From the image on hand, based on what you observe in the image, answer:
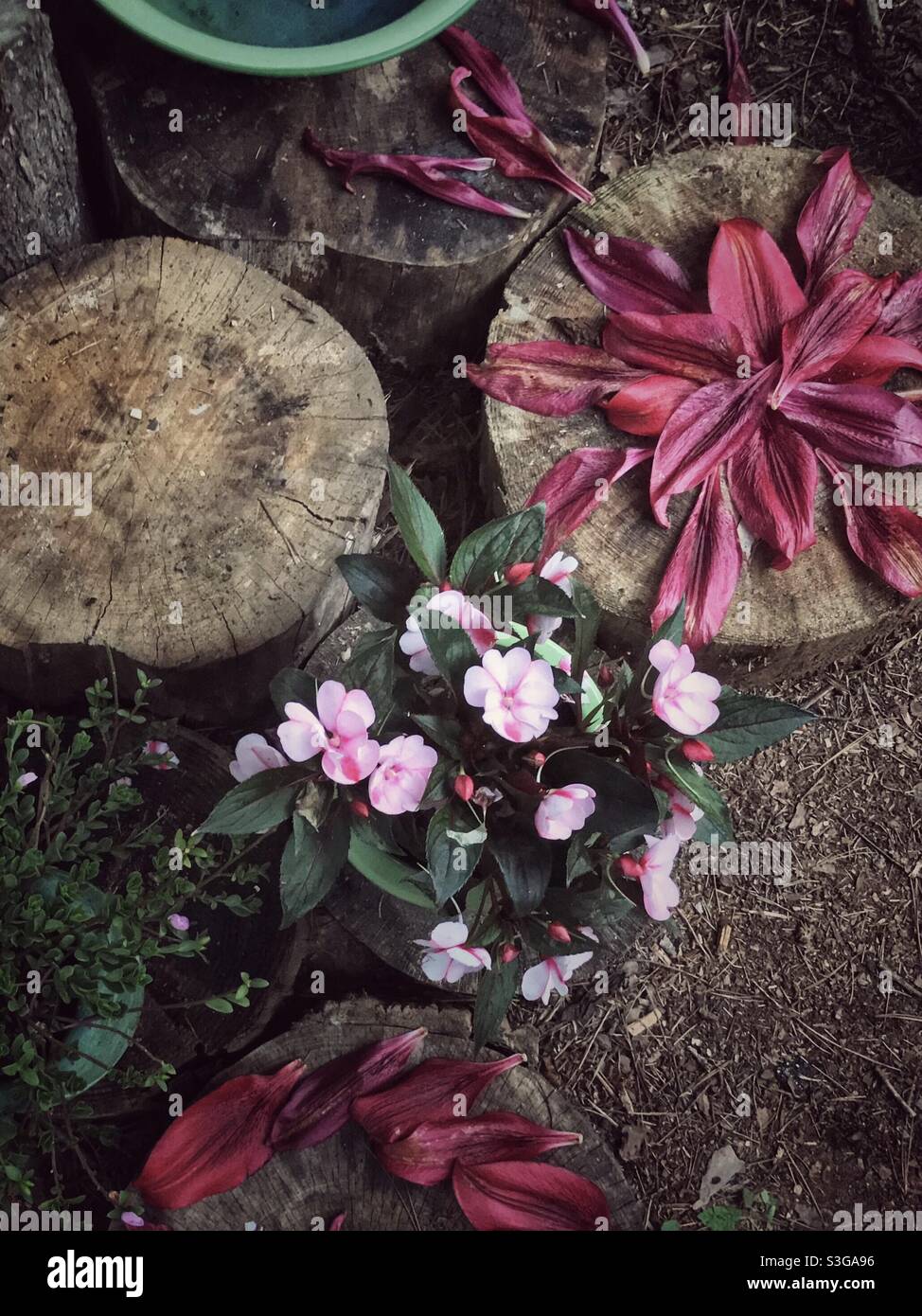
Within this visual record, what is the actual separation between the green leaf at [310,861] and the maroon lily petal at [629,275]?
2.91ft

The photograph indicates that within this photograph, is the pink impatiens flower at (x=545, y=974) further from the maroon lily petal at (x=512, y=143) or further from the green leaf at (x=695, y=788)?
the maroon lily petal at (x=512, y=143)

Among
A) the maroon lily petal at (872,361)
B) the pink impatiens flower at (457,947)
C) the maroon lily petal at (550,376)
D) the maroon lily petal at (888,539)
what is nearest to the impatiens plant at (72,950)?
the pink impatiens flower at (457,947)

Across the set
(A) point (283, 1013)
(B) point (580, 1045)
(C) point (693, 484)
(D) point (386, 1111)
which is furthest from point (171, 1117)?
(C) point (693, 484)

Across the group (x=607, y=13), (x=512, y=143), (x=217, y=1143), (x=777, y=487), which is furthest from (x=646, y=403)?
(x=217, y=1143)

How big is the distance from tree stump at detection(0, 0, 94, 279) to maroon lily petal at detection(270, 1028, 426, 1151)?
109cm

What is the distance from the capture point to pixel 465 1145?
133cm

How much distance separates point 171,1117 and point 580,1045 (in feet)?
1.84

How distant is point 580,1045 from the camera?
65.1 inches

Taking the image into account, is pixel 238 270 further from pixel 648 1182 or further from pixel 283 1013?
pixel 648 1182

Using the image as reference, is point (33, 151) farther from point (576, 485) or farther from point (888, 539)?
point (888, 539)

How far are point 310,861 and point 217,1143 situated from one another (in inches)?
17.1

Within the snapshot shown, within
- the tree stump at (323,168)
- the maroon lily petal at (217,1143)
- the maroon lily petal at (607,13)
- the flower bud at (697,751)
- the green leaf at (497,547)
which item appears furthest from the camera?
the maroon lily petal at (607,13)

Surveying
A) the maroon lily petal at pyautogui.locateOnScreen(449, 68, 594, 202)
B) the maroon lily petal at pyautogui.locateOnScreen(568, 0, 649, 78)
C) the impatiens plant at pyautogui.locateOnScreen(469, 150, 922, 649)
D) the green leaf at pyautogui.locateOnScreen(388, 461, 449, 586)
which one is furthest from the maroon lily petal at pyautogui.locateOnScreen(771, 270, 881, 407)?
the green leaf at pyautogui.locateOnScreen(388, 461, 449, 586)

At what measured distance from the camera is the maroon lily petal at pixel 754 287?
161cm
